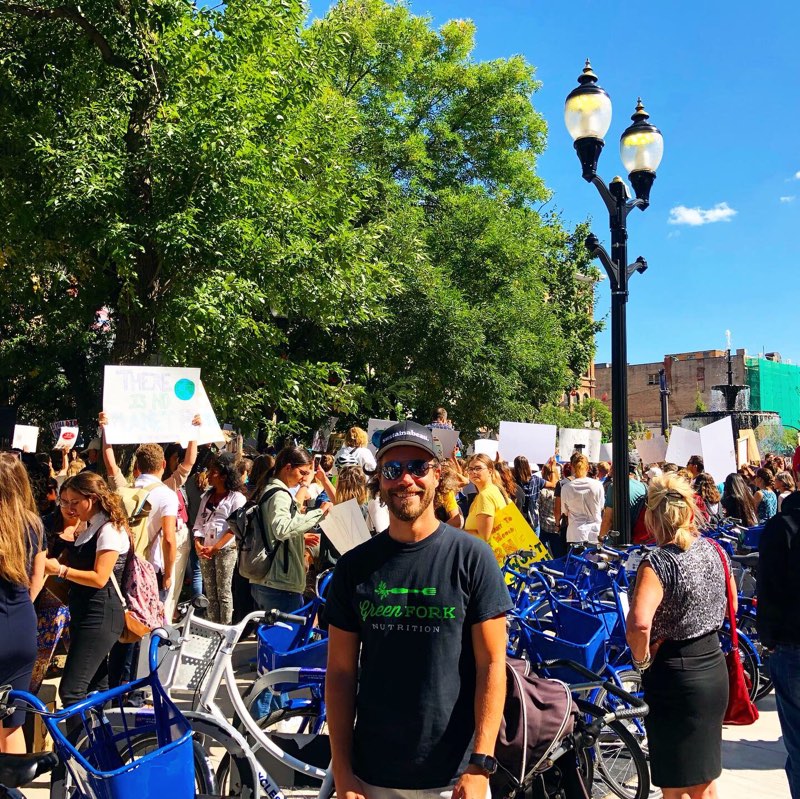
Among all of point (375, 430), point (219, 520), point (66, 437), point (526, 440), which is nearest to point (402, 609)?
point (219, 520)

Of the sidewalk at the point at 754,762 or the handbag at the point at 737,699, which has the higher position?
the handbag at the point at 737,699

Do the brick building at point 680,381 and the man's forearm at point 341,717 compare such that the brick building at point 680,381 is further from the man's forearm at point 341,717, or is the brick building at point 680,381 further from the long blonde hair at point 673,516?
the man's forearm at point 341,717

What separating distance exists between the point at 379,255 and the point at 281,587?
48.3ft

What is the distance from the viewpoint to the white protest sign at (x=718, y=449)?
34.8ft

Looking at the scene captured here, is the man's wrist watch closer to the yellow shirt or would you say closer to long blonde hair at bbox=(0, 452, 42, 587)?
long blonde hair at bbox=(0, 452, 42, 587)

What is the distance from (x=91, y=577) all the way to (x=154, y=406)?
3.23 meters

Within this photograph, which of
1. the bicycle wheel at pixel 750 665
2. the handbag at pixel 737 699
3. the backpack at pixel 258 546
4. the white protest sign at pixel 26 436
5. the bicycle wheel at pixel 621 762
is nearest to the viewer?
the handbag at pixel 737 699

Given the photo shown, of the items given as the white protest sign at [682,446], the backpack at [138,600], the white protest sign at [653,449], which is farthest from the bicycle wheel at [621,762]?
the white protest sign at [653,449]

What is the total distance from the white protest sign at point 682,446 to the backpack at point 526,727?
931 cm

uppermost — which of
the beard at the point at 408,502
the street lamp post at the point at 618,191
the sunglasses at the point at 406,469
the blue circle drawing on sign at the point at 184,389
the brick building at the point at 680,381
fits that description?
the brick building at the point at 680,381

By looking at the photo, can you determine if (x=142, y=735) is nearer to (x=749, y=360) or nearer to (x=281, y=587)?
(x=281, y=587)

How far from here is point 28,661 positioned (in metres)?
3.74

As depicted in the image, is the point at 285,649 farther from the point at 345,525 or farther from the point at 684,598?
the point at 684,598

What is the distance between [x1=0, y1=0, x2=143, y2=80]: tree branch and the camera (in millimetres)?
10555
